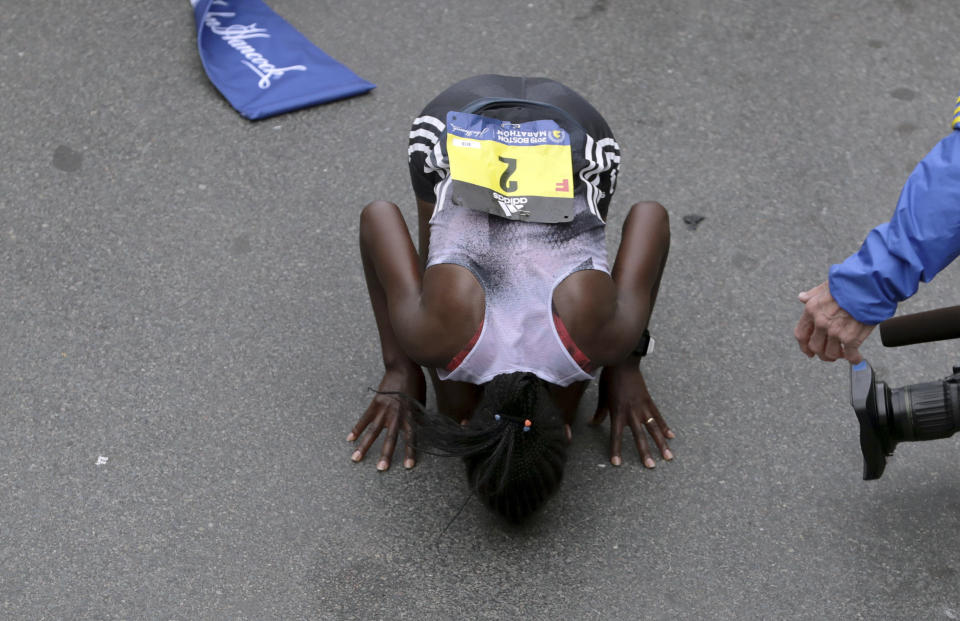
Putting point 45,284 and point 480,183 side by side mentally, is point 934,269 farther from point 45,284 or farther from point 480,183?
point 45,284

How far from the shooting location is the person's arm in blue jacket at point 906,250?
1947 mm

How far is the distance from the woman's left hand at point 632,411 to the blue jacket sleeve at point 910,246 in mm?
777

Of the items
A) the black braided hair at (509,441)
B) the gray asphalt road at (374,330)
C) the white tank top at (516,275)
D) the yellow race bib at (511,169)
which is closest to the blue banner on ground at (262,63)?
the gray asphalt road at (374,330)

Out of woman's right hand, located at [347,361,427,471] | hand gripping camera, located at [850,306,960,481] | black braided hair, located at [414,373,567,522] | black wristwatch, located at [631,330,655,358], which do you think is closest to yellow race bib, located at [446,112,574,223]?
black braided hair, located at [414,373,567,522]

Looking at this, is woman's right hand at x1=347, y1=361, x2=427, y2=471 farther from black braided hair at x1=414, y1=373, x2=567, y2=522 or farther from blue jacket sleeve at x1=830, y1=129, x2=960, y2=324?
blue jacket sleeve at x1=830, y1=129, x2=960, y2=324

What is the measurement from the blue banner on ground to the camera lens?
227 cm

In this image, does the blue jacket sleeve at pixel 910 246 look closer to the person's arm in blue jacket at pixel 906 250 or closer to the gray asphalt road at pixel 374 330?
the person's arm in blue jacket at pixel 906 250

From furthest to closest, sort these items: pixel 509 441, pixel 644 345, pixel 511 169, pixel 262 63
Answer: pixel 262 63, pixel 644 345, pixel 511 169, pixel 509 441

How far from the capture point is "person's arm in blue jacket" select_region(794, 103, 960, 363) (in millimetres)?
1947

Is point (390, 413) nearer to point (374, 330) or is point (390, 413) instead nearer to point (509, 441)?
point (374, 330)

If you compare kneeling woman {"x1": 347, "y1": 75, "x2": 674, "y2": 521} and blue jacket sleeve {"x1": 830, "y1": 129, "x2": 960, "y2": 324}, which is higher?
blue jacket sleeve {"x1": 830, "y1": 129, "x2": 960, "y2": 324}

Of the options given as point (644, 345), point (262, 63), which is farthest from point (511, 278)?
point (262, 63)

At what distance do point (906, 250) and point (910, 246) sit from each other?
11 millimetres

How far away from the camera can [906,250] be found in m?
1.96
